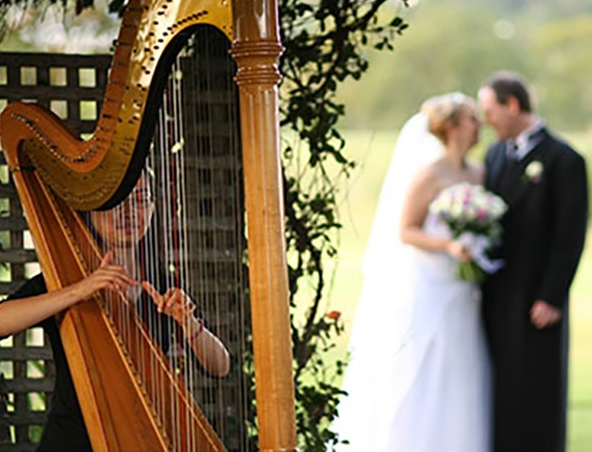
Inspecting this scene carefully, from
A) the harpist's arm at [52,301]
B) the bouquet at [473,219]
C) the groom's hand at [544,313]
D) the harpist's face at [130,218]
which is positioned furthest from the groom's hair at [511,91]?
the harpist's arm at [52,301]

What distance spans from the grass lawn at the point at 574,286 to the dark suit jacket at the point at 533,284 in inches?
118

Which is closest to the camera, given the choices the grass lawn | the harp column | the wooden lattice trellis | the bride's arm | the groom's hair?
the harp column

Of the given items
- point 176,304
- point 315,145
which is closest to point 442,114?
point 315,145

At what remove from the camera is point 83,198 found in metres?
3.07

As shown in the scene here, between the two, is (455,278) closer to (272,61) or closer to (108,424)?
(108,424)

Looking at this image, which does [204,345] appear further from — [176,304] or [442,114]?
[442,114]

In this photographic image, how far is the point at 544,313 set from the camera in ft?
19.8

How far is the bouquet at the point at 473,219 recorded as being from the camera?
6309mm

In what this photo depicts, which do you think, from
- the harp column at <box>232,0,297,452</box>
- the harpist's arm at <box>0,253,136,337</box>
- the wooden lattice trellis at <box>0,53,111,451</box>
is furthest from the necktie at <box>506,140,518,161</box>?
the harp column at <box>232,0,297,452</box>

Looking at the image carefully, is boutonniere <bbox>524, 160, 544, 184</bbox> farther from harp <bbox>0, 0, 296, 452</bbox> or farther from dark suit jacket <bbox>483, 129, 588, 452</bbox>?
harp <bbox>0, 0, 296, 452</bbox>

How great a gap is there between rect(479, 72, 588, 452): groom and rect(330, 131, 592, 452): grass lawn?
3014 mm

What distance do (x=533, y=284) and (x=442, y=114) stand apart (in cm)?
82

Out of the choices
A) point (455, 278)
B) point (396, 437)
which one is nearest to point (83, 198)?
point (396, 437)

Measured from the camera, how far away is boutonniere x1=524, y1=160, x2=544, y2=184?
606 cm
